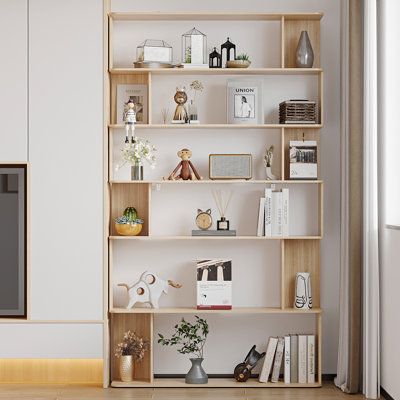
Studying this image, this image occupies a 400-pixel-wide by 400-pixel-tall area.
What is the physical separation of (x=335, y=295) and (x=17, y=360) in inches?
82.9

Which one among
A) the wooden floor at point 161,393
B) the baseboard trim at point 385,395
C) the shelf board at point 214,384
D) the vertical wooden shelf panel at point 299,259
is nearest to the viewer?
the baseboard trim at point 385,395

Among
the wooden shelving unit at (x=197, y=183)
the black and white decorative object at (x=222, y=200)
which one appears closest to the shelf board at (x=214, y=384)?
the wooden shelving unit at (x=197, y=183)

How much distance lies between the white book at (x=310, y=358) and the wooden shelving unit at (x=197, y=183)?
1.6 inches

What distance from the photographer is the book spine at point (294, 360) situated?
17.3 feet

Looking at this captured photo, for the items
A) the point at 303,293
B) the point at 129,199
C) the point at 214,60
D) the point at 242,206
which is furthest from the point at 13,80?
the point at 303,293

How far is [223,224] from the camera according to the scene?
17.4 ft

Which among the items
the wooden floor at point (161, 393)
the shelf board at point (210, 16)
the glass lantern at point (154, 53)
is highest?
the shelf board at point (210, 16)

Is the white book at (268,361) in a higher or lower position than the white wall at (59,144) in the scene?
lower

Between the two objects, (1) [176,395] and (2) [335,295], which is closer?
(1) [176,395]

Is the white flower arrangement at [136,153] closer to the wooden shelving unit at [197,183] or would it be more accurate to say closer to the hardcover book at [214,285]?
the wooden shelving unit at [197,183]

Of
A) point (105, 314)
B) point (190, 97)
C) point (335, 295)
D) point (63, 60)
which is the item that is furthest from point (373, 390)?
point (63, 60)

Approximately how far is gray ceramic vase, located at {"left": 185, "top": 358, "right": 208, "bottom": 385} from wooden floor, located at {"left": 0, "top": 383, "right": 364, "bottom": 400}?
115 millimetres

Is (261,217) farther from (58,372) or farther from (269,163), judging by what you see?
(58,372)

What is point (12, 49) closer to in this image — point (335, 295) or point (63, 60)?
point (63, 60)
